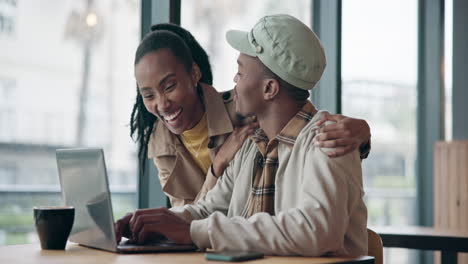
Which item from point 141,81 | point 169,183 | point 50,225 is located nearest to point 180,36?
point 141,81

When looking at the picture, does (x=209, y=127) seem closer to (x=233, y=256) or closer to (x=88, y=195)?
(x=88, y=195)

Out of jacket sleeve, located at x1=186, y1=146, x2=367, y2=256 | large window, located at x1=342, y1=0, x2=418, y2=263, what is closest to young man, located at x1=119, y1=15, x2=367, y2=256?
jacket sleeve, located at x1=186, y1=146, x2=367, y2=256

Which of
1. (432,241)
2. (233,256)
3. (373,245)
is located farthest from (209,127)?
(432,241)

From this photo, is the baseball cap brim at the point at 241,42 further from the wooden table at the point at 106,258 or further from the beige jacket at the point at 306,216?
the wooden table at the point at 106,258

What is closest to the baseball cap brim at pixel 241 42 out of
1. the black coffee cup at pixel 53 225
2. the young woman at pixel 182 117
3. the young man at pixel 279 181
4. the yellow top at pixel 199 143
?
the young man at pixel 279 181

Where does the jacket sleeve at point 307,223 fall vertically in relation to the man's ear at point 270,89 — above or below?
below

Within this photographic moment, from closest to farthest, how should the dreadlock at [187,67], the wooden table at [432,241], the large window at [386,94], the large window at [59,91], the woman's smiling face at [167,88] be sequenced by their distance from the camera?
the woman's smiling face at [167,88] → the dreadlock at [187,67] → the wooden table at [432,241] → the large window at [386,94] → the large window at [59,91]

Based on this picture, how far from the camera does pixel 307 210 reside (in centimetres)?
143

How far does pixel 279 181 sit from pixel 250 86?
28cm

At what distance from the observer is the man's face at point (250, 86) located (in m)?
1.71

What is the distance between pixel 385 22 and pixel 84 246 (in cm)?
327

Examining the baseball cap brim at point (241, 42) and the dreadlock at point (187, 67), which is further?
the dreadlock at point (187, 67)

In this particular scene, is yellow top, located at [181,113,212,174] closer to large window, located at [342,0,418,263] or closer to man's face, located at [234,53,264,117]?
man's face, located at [234,53,264,117]

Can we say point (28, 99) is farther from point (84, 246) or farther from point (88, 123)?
point (84, 246)
